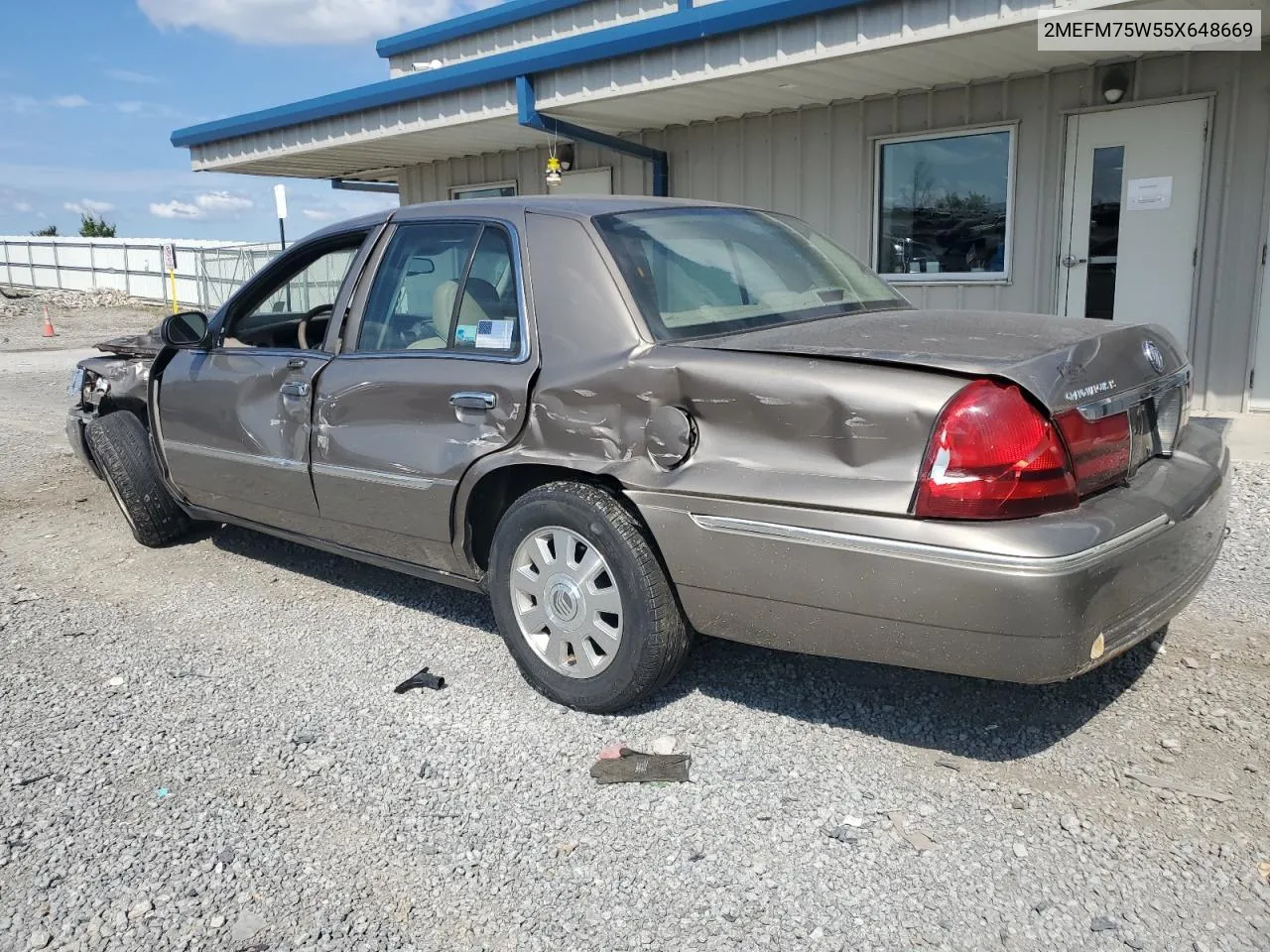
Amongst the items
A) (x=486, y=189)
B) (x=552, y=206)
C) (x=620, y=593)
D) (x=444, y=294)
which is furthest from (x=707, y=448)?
(x=486, y=189)

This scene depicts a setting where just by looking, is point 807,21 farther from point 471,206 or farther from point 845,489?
point 845,489

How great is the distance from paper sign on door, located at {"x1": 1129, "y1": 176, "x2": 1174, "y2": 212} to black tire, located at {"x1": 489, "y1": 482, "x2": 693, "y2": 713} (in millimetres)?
6445

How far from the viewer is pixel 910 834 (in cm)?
266

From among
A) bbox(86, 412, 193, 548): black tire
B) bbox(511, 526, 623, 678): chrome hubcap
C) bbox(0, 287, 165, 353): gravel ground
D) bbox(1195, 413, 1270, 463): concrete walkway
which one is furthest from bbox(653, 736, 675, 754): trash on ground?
bbox(0, 287, 165, 353): gravel ground

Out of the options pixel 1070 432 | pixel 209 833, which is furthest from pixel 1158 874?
pixel 209 833

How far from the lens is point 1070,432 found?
2650 mm

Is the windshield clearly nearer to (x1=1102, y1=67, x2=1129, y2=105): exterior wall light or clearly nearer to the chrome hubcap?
the chrome hubcap

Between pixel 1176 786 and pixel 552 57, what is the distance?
7.88 metres

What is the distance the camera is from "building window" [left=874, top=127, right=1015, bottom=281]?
8562 mm

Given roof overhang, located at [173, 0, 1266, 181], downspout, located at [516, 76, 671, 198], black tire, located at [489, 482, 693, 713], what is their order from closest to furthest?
black tire, located at [489, 482, 693, 713] → roof overhang, located at [173, 0, 1266, 181] → downspout, located at [516, 76, 671, 198]

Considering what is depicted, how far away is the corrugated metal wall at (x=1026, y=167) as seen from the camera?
7.39 metres

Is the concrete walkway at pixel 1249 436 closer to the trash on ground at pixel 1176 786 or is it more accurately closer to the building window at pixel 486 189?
the trash on ground at pixel 1176 786

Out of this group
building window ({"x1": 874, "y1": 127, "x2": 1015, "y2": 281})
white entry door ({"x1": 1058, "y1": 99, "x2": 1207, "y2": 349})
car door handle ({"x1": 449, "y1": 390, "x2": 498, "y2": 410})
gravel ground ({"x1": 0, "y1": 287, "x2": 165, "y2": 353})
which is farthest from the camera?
gravel ground ({"x1": 0, "y1": 287, "x2": 165, "y2": 353})

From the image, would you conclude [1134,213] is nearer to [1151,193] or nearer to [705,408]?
[1151,193]
